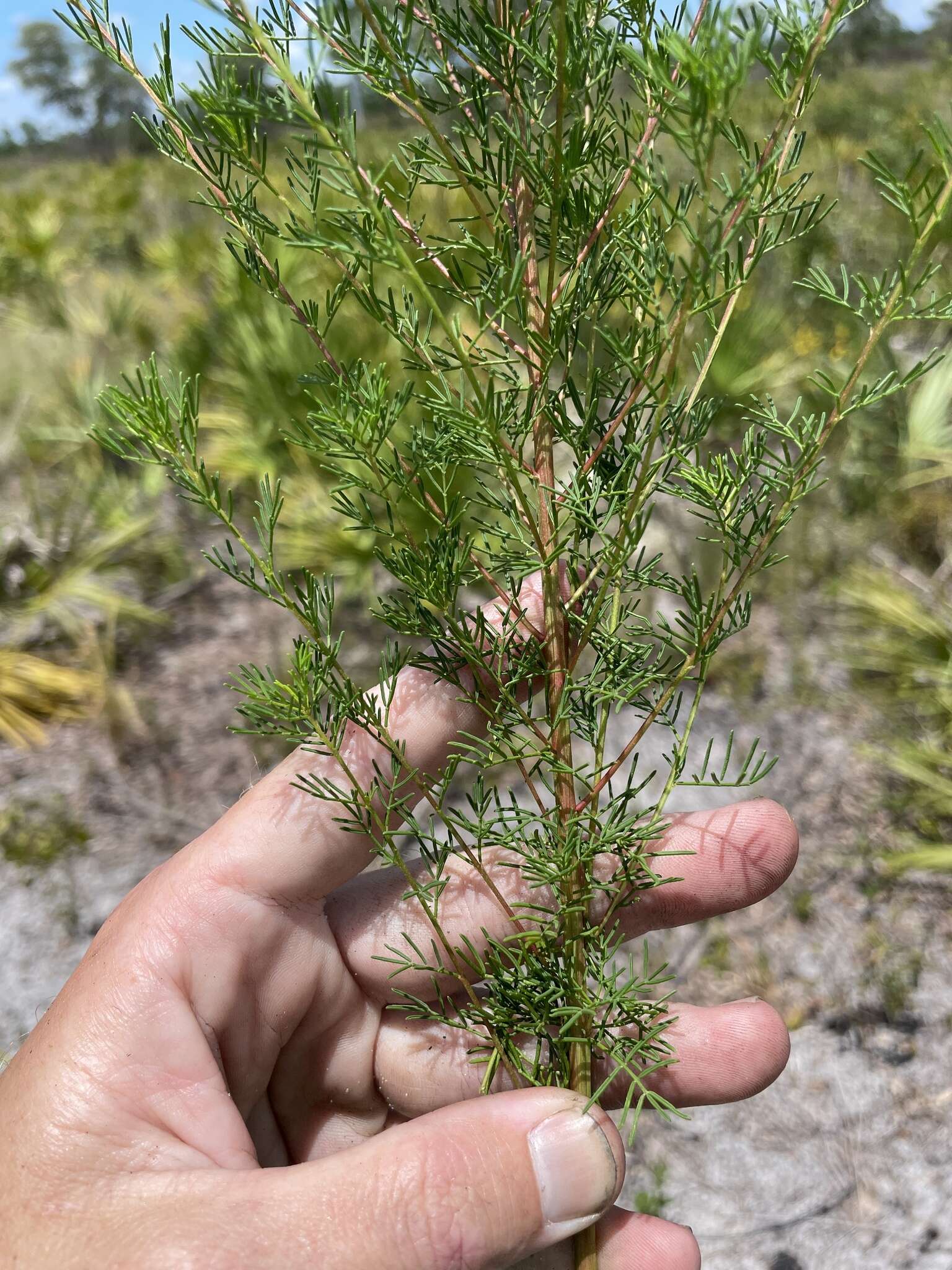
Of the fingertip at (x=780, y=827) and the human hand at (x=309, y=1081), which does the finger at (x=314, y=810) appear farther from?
the fingertip at (x=780, y=827)

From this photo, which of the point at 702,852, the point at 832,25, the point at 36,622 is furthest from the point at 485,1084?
the point at 36,622

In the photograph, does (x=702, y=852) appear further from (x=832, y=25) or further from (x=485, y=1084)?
(x=832, y=25)

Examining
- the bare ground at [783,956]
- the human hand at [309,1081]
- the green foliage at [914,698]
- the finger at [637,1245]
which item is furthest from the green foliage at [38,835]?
the green foliage at [914,698]

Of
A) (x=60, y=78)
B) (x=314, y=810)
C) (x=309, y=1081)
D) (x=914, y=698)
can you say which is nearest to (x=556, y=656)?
(x=314, y=810)

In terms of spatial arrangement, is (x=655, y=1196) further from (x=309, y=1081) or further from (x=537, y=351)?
(x=537, y=351)

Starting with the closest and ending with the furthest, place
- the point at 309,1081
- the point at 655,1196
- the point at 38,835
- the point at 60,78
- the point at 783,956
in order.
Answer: the point at 309,1081, the point at 655,1196, the point at 783,956, the point at 38,835, the point at 60,78

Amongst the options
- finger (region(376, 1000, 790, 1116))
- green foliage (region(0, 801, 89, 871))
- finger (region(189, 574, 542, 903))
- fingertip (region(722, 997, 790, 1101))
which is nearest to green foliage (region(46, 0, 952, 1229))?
finger (region(189, 574, 542, 903))
